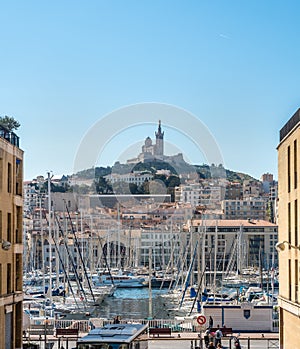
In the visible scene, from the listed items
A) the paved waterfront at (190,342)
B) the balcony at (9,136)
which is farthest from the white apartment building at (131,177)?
the balcony at (9,136)

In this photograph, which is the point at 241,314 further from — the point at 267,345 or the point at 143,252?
the point at 143,252

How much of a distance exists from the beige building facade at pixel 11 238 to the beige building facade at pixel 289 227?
13030 mm

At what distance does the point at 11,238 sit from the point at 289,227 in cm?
1361

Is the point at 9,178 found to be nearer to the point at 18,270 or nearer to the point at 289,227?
the point at 18,270

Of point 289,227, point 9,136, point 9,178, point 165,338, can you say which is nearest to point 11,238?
point 9,178

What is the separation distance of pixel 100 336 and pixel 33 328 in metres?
22.7

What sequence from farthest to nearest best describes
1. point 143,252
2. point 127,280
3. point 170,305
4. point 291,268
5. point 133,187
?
1. point 133,187
2. point 143,252
3. point 127,280
4. point 170,305
5. point 291,268

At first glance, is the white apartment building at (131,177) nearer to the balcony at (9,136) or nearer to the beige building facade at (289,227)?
the balcony at (9,136)

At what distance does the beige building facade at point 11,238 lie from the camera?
3516cm

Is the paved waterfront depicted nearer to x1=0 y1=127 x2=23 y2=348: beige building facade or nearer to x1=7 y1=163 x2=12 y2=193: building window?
x1=0 y1=127 x2=23 y2=348: beige building facade

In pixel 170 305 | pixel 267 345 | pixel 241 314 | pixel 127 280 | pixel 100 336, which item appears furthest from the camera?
pixel 127 280

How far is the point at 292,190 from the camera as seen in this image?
34.2 metres

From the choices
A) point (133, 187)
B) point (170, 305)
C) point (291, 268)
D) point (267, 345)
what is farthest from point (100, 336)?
point (133, 187)

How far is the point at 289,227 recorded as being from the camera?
34750 millimetres
